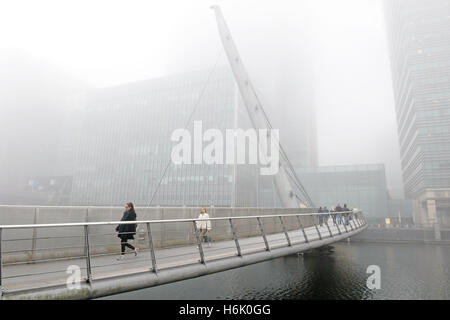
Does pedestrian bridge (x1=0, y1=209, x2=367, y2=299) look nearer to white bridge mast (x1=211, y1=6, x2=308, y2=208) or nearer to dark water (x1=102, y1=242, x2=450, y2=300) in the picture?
dark water (x1=102, y1=242, x2=450, y2=300)

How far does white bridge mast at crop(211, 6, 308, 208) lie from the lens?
25.7 m

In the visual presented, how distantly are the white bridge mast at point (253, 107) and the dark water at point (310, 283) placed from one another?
503cm

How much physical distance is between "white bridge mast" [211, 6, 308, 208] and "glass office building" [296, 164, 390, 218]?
4179 cm

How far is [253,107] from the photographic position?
27.0m

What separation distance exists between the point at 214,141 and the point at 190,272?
62.8 metres
